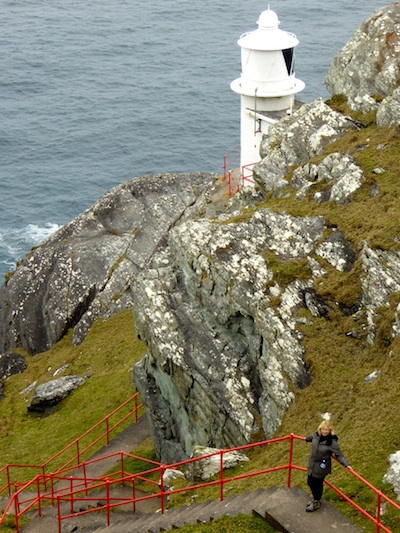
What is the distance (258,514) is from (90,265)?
100 feet

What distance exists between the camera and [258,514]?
21.6 metres

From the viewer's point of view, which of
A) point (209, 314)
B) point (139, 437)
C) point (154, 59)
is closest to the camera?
point (209, 314)

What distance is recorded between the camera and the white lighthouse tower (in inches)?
2042

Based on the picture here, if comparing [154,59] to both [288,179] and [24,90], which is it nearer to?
[24,90]

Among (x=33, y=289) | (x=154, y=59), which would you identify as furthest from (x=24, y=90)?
(x=33, y=289)

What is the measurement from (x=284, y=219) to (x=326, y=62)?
76.8 metres

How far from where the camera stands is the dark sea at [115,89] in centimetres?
8306

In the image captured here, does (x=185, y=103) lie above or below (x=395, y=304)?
below

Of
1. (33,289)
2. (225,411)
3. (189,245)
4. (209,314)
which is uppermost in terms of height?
(189,245)

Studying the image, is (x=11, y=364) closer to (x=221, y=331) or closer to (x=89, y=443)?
(x=89, y=443)

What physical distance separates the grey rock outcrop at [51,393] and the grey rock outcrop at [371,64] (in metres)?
18.9

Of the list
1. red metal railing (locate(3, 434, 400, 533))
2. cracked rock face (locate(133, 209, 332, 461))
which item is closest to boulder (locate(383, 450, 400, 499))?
red metal railing (locate(3, 434, 400, 533))

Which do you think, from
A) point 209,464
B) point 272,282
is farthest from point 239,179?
point 209,464

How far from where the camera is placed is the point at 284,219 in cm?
3228
